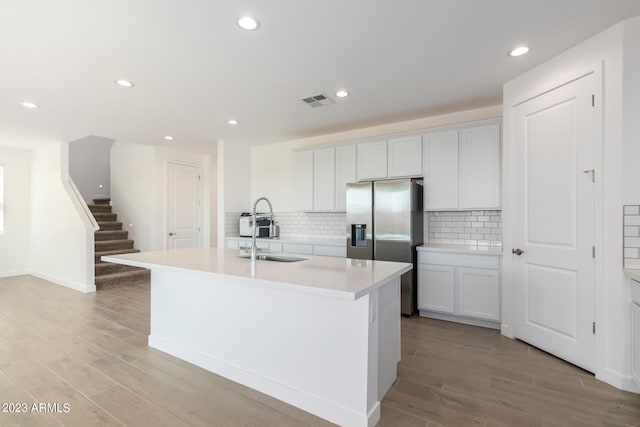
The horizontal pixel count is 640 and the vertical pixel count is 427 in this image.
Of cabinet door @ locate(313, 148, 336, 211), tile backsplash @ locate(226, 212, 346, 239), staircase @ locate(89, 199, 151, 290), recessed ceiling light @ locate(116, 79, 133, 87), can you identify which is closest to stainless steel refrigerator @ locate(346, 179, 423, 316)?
cabinet door @ locate(313, 148, 336, 211)

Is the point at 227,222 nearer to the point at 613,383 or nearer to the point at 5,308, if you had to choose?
the point at 5,308

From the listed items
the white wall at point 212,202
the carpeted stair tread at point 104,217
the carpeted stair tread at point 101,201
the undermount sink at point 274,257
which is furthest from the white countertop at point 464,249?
the carpeted stair tread at point 101,201

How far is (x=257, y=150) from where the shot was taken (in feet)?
19.2

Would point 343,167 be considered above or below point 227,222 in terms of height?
above

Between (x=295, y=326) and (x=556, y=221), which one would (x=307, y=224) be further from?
(x=556, y=221)

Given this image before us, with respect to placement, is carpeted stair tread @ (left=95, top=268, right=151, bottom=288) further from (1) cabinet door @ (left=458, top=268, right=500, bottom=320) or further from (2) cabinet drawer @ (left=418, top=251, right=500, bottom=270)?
(1) cabinet door @ (left=458, top=268, right=500, bottom=320)

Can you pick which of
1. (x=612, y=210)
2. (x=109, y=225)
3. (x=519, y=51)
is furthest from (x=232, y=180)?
(x=612, y=210)

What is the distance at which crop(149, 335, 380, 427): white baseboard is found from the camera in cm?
183

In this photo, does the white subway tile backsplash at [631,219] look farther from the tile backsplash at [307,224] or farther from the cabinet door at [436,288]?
the tile backsplash at [307,224]

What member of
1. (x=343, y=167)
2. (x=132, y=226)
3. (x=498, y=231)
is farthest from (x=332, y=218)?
(x=132, y=226)

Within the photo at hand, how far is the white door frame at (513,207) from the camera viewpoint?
7.61ft

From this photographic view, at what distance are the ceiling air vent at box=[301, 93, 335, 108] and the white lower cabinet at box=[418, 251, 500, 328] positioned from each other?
2.10 m

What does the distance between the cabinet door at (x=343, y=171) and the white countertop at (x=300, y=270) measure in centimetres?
193

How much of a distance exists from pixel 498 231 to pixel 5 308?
6401 millimetres
